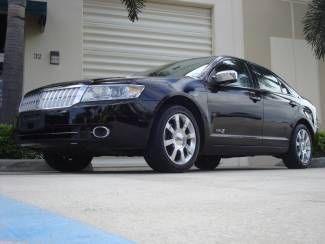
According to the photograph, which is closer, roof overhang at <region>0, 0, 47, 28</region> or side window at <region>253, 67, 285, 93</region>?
side window at <region>253, 67, 285, 93</region>

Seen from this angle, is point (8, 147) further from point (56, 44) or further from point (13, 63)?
point (56, 44)

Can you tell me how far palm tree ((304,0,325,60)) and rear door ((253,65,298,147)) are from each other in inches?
238

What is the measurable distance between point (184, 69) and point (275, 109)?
158 cm

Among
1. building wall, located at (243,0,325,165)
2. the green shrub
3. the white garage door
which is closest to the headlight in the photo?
the green shrub

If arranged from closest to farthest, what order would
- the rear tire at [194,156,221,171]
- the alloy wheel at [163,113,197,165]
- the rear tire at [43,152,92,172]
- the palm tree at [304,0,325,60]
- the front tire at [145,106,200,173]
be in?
the front tire at [145,106,200,173] < the alloy wheel at [163,113,197,165] < the rear tire at [43,152,92,172] < the rear tire at [194,156,221,171] < the palm tree at [304,0,325,60]

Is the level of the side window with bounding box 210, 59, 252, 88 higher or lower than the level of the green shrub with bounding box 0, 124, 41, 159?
higher

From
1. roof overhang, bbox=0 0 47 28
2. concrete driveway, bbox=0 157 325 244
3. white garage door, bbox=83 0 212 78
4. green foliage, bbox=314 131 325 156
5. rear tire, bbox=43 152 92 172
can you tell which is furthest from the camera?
white garage door, bbox=83 0 212 78

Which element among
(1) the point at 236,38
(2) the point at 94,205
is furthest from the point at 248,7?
(2) the point at 94,205

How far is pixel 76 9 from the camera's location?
12422mm

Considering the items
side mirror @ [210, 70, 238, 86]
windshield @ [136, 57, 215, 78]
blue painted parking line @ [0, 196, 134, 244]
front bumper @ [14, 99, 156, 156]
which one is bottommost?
blue painted parking line @ [0, 196, 134, 244]

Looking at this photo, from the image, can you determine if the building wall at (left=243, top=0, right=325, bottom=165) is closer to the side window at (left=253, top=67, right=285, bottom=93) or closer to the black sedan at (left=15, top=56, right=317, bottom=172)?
the side window at (left=253, top=67, right=285, bottom=93)

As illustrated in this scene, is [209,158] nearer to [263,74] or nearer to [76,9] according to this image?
[263,74]

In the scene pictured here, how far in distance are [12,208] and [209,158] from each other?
18.0 ft

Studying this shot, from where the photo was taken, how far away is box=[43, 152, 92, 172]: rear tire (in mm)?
7137
